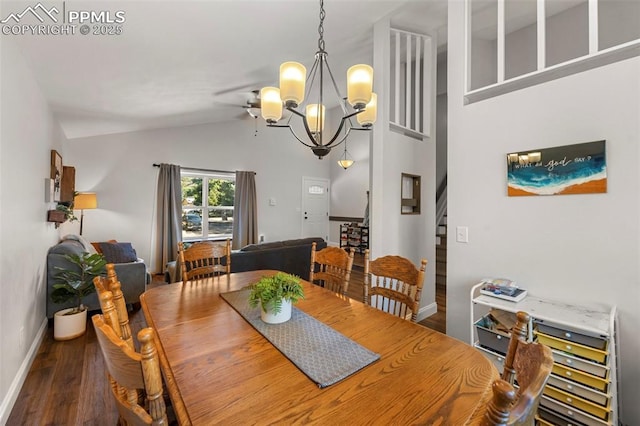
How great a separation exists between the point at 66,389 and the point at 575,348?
319cm

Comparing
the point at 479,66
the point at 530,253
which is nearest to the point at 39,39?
the point at 530,253

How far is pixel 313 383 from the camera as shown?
0.88 metres

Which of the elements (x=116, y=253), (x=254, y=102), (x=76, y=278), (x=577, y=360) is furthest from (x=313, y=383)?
(x=116, y=253)

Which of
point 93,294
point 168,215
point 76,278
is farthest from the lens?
point 168,215

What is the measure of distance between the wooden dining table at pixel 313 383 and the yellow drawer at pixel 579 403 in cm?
86

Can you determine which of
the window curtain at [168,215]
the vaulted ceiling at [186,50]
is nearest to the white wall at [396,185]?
the vaulted ceiling at [186,50]

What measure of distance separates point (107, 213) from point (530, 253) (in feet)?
19.4

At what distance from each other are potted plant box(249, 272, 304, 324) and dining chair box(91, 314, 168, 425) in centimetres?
58

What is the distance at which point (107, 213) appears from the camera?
4.86 m

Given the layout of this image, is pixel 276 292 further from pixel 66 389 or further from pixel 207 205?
pixel 207 205

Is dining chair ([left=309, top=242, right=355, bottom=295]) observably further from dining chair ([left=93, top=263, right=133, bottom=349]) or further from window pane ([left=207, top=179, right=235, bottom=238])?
window pane ([left=207, top=179, right=235, bottom=238])

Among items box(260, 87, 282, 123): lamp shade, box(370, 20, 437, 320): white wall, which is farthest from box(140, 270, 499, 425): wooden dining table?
box(370, 20, 437, 320): white wall

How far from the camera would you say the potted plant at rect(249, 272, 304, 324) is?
1.26 metres

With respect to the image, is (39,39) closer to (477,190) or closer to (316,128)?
(316,128)
